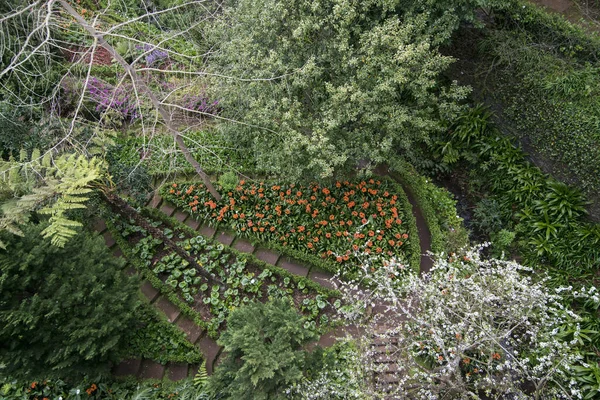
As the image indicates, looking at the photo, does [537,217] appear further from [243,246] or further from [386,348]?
[243,246]

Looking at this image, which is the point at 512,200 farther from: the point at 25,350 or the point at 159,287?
the point at 25,350

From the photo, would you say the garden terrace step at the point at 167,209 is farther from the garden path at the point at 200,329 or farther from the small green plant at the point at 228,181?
the small green plant at the point at 228,181

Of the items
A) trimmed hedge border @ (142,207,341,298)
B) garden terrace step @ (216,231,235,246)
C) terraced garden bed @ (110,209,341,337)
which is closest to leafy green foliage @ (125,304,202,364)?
terraced garden bed @ (110,209,341,337)

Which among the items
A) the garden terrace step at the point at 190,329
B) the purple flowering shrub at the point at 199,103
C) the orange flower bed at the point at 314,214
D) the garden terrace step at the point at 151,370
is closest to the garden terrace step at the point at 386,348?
the orange flower bed at the point at 314,214

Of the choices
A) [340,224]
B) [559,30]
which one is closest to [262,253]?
[340,224]

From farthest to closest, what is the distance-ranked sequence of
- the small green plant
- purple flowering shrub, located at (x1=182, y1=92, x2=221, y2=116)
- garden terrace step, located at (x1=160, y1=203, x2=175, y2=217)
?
purple flowering shrub, located at (x1=182, y1=92, x2=221, y2=116) → garden terrace step, located at (x1=160, y1=203, x2=175, y2=217) → the small green plant

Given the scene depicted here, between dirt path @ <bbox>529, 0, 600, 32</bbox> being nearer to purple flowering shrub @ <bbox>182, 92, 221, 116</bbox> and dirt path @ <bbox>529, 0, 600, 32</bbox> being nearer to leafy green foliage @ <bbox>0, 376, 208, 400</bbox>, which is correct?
purple flowering shrub @ <bbox>182, 92, 221, 116</bbox>
